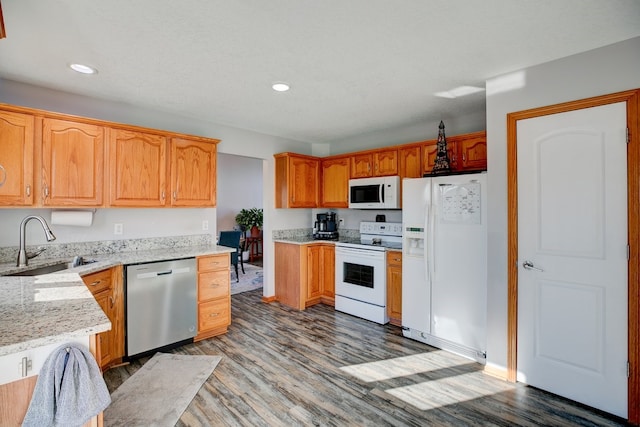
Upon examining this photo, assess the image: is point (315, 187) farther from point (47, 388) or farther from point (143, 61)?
point (47, 388)

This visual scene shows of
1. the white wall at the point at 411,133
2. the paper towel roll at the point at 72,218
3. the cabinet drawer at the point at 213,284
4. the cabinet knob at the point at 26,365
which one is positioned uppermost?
the white wall at the point at 411,133

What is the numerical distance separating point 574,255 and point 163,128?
163 inches

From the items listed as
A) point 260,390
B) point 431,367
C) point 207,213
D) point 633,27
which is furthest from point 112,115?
point 633,27

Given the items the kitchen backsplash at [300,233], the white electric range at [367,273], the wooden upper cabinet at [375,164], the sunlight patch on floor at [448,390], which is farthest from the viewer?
the kitchen backsplash at [300,233]

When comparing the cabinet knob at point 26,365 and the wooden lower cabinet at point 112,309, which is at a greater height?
the cabinet knob at point 26,365

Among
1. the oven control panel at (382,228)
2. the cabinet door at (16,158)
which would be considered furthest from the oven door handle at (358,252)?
the cabinet door at (16,158)

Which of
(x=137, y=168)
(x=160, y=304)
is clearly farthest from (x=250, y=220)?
(x=160, y=304)

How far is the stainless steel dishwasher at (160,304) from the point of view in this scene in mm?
2783

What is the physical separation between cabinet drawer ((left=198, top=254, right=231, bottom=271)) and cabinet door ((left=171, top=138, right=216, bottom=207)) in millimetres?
649

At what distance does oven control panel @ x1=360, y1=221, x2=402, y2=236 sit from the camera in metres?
4.13

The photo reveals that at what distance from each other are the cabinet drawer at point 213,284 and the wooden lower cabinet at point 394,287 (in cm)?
193

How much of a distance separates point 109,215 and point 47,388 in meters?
2.53

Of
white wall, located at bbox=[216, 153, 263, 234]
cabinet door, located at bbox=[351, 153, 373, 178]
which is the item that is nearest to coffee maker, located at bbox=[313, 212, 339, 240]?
cabinet door, located at bbox=[351, 153, 373, 178]

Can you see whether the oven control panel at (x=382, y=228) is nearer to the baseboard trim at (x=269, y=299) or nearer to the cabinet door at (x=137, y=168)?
the baseboard trim at (x=269, y=299)
